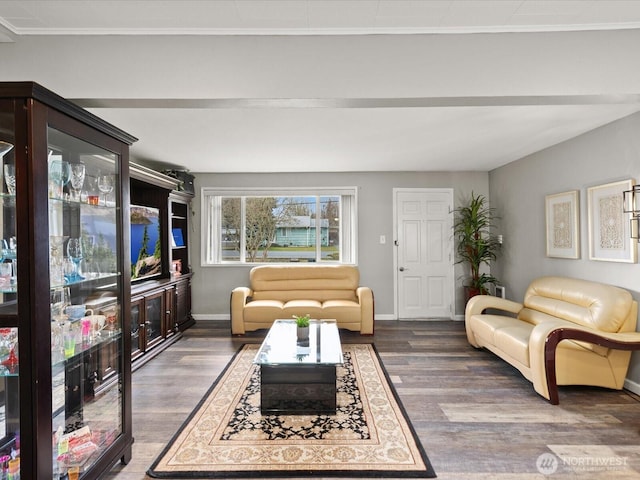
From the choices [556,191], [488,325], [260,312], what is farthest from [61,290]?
[556,191]

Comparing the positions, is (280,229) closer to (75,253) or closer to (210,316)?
(210,316)

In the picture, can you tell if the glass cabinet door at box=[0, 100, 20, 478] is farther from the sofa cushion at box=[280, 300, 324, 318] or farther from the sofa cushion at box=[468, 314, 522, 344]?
the sofa cushion at box=[468, 314, 522, 344]

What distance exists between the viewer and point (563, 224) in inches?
148

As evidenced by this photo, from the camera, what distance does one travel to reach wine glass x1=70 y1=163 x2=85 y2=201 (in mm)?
1750

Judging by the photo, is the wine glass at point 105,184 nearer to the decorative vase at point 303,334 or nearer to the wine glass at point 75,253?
the wine glass at point 75,253

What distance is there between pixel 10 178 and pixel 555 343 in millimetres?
3564

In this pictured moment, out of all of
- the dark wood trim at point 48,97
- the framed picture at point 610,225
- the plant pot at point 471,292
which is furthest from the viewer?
the plant pot at point 471,292

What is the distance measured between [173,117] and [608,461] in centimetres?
392

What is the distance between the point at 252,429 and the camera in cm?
239

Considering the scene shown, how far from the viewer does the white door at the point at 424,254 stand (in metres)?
5.55

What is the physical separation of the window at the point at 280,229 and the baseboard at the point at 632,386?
355 cm

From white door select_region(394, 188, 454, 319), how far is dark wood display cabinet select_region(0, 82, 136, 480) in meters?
4.28

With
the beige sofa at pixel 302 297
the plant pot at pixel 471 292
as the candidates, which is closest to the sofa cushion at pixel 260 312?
the beige sofa at pixel 302 297

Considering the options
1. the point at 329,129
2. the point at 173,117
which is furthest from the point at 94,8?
the point at 329,129
